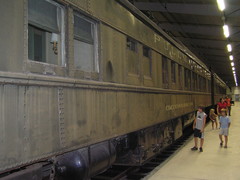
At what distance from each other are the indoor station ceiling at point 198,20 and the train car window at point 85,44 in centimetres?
423

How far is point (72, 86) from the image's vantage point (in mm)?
3686

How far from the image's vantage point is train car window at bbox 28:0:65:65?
339 cm

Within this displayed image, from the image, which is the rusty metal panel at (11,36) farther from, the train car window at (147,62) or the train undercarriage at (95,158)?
the train car window at (147,62)

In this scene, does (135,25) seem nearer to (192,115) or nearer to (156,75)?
(156,75)

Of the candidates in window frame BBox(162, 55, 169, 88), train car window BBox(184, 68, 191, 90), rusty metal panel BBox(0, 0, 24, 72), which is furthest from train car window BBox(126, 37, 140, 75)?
train car window BBox(184, 68, 191, 90)

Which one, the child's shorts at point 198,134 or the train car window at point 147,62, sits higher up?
the train car window at point 147,62

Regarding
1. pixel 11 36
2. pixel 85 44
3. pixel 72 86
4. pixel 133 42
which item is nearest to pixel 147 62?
pixel 133 42

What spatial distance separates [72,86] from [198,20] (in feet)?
47.7

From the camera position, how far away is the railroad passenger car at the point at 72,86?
113 inches

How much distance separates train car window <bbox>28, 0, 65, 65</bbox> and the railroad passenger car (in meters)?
0.01

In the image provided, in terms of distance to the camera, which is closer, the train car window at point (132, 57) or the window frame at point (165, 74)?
the train car window at point (132, 57)

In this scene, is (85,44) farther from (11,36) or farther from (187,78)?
(187,78)

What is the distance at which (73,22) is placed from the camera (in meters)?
3.96

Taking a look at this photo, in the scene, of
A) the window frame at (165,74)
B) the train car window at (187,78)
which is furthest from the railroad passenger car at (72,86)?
the train car window at (187,78)
